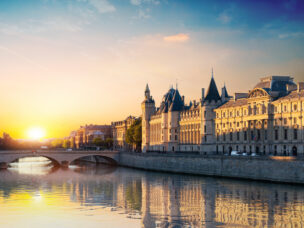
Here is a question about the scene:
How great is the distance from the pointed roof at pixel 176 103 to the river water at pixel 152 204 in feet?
153

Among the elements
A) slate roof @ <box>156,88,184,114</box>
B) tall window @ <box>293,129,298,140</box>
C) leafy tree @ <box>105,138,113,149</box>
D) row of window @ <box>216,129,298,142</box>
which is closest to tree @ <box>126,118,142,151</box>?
slate roof @ <box>156,88,184,114</box>

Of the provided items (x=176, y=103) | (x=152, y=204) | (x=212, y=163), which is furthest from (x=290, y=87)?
(x=176, y=103)

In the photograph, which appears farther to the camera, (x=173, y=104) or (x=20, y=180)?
(x=173, y=104)

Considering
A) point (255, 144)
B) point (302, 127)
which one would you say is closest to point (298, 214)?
point (302, 127)

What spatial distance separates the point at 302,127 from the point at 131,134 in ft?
244

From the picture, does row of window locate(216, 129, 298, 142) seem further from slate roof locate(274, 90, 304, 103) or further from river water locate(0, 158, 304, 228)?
river water locate(0, 158, 304, 228)

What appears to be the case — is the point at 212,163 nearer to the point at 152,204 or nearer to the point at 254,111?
the point at 254,111

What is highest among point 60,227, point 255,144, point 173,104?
point 173,104

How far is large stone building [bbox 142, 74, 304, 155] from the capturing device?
254 feet

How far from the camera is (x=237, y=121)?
3590 inches

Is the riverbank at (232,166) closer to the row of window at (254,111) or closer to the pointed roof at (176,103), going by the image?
the row of window at (254,111)

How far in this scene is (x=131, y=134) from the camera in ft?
472

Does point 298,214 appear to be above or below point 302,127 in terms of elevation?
below

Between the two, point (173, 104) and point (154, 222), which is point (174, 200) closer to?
point (154, 222)
